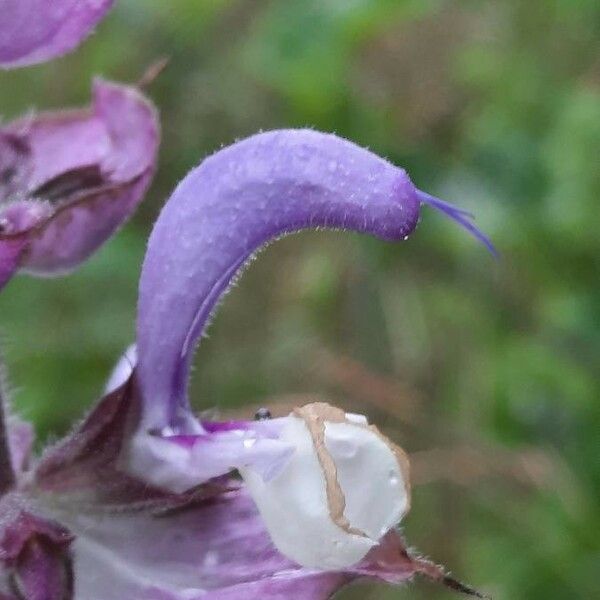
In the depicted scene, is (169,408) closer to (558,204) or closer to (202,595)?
(202,595)

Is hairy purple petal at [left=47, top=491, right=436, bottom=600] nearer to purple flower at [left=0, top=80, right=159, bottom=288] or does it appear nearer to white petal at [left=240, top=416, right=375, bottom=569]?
white petal at [left=240, top=416, right=375, bottom=569]

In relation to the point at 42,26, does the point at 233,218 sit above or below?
below

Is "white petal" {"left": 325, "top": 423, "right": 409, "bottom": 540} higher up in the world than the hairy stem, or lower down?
higher up

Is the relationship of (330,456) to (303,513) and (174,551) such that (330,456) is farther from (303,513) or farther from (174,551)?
(174,551)

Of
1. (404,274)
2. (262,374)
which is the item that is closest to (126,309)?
(262,374)

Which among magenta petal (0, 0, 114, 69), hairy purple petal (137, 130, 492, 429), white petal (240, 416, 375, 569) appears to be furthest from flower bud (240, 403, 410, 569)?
magenta petal (0, 0, 114, 69)

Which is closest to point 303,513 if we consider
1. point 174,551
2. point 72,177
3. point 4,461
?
point 174,551

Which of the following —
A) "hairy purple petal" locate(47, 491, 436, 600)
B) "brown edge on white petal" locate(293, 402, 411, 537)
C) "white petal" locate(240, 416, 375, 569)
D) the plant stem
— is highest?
"brown edge on white petal" locate(293, 402, 411, 537)
